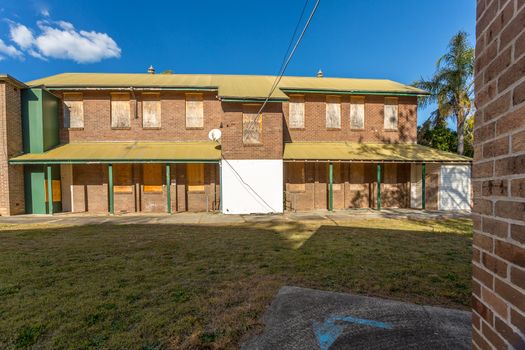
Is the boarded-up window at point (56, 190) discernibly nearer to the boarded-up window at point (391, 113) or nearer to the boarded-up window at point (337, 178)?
the boarded-up window at point (337, 178)

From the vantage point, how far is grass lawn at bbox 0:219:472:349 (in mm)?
3121

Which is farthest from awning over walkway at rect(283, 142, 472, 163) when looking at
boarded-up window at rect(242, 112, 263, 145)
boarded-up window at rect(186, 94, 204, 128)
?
boarded-up window at rect(186, 94, 204, 128)

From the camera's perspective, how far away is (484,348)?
1.46 metres

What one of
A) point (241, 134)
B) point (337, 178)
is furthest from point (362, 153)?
point (241, 134)

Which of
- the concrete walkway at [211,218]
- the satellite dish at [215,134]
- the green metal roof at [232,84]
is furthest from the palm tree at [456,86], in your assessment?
the satellite dish at [215,134]

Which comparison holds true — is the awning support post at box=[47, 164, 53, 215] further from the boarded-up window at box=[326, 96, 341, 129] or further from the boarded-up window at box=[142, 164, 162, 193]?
the boarded-up window at box=[326, 96, 341, 129]

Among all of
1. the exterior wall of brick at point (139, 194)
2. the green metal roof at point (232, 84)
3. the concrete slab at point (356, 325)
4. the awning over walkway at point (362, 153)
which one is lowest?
the concrete slab at point (356, 325)

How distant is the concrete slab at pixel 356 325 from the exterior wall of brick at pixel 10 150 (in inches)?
590

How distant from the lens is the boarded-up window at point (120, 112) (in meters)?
14.4

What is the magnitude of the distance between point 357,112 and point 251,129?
22.4 feet

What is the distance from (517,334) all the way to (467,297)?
347cm

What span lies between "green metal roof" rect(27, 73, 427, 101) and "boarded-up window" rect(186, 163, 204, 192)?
13.8ft

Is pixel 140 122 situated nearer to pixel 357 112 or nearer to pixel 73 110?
pixel 73 110

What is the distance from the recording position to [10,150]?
12438 mm
